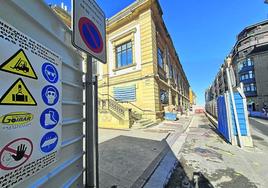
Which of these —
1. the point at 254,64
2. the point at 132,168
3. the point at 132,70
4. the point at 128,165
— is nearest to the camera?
the point at 132,168

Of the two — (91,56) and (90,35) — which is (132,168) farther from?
(90,35)

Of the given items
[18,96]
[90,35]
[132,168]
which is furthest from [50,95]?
[132,168]

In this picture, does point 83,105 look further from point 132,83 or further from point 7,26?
point 132,83

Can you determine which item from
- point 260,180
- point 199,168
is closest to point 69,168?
point 199,168

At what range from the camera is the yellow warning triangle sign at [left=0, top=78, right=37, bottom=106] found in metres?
0.95

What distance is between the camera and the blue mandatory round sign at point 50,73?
1300 millimetres

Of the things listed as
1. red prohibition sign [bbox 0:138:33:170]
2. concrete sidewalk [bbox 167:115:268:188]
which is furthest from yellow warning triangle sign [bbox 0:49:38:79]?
concrete sidewalk [bbox 167:115:268:188]

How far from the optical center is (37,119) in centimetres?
119

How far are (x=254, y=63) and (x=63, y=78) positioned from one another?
40.9 m

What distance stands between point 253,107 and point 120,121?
1347 inches

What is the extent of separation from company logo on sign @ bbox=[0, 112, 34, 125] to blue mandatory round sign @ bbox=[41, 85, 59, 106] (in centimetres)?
20

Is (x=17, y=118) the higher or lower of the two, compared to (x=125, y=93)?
lower

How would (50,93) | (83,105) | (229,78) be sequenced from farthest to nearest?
1. (229,78)
2. (83,105)
3. (50,93)

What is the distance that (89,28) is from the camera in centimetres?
178
